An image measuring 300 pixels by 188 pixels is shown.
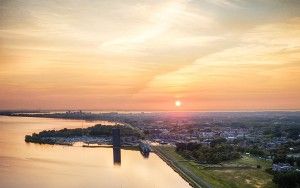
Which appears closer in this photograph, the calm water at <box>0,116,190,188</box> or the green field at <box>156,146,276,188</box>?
the green field at <box>156,146,276,188</box>

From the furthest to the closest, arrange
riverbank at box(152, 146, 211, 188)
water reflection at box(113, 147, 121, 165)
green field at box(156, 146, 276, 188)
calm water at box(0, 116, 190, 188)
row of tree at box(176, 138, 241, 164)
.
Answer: water reflection at box(113, 147, 121, 165) < row of tree at box(176, 138, 241, 164) < calm water at box(0, 116, 190, 188) < riverbank at box(152, 146, 211, 188) < green field at box(156, 146, 276, 188)

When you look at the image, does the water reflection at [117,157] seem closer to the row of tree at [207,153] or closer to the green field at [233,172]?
the green field at [233,172]

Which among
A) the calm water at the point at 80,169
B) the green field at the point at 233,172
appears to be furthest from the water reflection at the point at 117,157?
the green field at the point at 233,172

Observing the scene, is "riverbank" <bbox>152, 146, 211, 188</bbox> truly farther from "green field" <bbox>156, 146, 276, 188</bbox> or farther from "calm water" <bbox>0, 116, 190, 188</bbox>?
"calm water" <bbox>0, 116, 190, 188</bbox>

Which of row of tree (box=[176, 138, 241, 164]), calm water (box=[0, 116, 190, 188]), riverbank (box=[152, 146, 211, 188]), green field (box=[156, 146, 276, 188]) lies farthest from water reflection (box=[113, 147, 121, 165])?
row of tree (box=[176, 138, 241, 164])

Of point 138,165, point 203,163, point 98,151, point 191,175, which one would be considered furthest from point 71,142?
point 191,175

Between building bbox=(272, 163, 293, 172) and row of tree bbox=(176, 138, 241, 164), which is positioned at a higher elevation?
row of tree bbox=(176, 138, 241, 164)

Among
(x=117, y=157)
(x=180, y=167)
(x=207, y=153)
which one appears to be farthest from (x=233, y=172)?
(x=117, y=157)

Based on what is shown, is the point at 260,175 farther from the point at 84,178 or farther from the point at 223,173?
the point at 84,178
